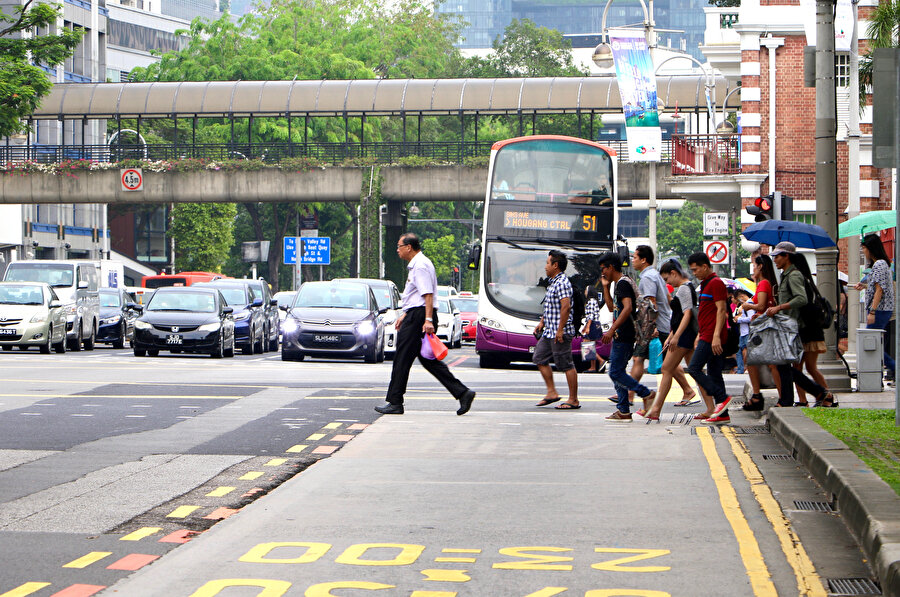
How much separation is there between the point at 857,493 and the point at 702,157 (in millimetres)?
33028

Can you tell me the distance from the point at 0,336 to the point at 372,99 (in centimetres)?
2716

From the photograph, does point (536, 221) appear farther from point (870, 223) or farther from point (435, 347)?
point (435, 347)

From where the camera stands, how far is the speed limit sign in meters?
51.6

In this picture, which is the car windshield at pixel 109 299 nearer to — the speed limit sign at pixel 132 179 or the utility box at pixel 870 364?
the speed limit sign at pixel 132 179

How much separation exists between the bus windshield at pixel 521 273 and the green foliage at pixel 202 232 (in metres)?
47.6

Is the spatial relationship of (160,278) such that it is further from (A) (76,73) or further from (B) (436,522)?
(B) (436,522)

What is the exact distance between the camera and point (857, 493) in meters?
7.79

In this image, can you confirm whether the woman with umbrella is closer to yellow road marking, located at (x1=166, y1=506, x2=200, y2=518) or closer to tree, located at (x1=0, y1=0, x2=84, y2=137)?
yellow road marking, located at (x1=166, y1=506, x2=200, y2=518)

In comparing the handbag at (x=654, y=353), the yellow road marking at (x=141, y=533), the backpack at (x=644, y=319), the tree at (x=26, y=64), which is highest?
the tree at (x=26, y=64)

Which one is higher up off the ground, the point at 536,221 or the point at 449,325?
the point at 536,221

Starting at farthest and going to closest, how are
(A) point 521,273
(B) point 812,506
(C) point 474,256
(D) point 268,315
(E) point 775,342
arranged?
(D) point 268,315, (A) point 521,273, (C) point 474,256, (E) point 775,342, (B) point 812,506

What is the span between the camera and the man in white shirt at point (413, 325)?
14555 mm

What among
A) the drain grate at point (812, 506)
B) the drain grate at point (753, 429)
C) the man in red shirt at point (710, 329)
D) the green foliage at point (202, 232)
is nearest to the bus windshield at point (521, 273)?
the man in red shirt at point (710, 329)

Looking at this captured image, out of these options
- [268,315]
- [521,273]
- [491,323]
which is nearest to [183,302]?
[268,315]
